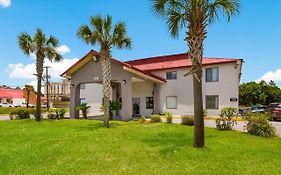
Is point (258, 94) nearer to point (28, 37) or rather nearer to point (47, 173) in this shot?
point (28, 37)

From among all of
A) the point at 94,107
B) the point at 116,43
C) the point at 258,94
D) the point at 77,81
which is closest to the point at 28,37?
the point at 77,81

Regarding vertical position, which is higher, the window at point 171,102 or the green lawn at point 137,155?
the window at point 171,102

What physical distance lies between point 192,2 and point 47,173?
8197 millimetres

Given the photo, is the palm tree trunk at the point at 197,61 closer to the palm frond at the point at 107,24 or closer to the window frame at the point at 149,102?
the palm frond at the point at 107,24

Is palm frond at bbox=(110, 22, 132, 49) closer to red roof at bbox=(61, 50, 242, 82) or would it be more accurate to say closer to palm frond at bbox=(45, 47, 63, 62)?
red roof at bbox=(61, 50, 242, 82)

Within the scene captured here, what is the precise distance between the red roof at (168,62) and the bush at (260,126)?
473 inches

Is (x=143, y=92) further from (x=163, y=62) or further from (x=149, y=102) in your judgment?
(x=163, y=62)

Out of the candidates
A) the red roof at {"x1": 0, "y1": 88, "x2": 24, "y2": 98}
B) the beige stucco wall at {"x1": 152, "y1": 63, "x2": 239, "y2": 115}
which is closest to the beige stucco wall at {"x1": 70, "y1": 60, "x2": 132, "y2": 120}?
the beige stucco wall at {"x1": 152, "y1": 63, "x2": 239, "y2": 115}

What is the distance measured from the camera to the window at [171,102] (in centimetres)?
2806

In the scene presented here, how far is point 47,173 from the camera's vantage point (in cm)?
721

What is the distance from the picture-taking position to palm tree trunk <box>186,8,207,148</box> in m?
9.98

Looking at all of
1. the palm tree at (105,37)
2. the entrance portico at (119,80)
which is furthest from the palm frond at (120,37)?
the entrance portico at (119,80)

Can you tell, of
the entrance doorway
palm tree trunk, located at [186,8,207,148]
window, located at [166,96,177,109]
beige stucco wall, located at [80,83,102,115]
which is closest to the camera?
palm tree trunk, located at [186,8,207,148]

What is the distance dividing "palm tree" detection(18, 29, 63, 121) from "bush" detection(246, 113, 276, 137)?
54.6 feet
